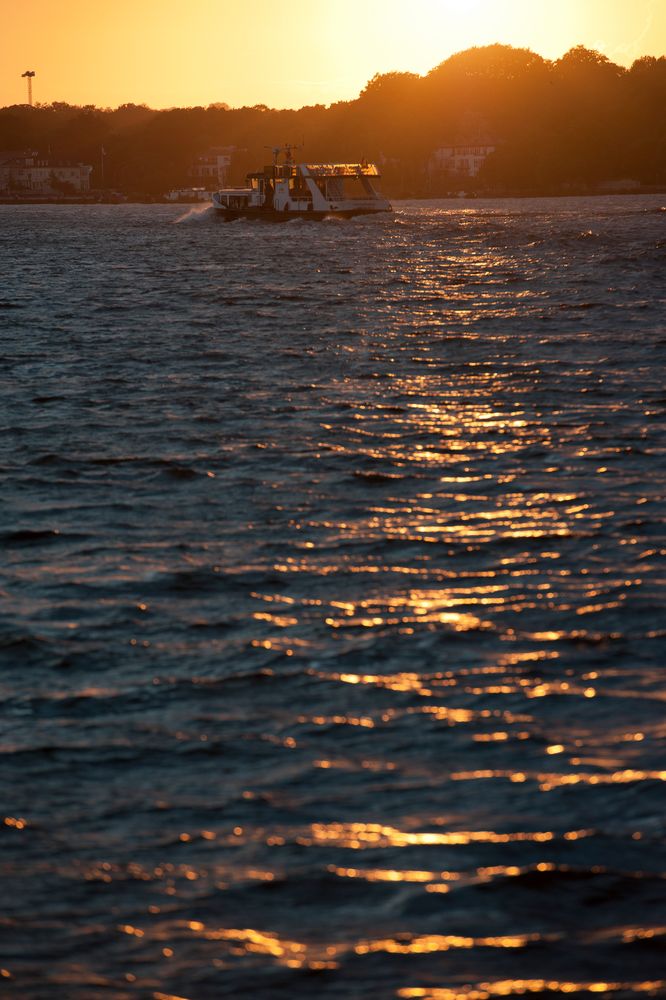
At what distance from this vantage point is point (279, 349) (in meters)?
24.9

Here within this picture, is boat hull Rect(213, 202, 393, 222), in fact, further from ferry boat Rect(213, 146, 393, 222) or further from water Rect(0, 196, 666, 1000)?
water Rect(0, 196, 666, 1000)

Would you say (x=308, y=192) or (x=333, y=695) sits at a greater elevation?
(x=308, y=192)

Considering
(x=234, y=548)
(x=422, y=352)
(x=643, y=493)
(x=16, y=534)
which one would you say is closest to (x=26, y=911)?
(x=234, y=548)

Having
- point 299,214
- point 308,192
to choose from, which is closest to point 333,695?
point 308,192

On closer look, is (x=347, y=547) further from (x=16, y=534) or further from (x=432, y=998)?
(x=432, y=998)

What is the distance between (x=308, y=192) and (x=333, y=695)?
296 feet

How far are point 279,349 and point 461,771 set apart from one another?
19.0m

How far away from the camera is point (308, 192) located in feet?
311

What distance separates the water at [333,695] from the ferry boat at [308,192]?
7739 cm

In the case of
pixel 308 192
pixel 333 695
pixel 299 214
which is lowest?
pixel 333 695

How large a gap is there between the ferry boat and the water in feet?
254

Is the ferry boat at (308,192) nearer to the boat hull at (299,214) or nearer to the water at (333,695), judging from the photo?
the boat hull at (299,214)

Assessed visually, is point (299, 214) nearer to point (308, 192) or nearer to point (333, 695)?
point (308, 192)

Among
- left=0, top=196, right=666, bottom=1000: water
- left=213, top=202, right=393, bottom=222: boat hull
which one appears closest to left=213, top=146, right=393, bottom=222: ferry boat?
left=213, top=202, right=393, bottom=222: boat hull
